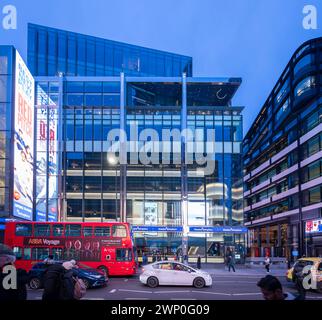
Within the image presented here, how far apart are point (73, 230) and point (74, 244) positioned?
35.8 inches

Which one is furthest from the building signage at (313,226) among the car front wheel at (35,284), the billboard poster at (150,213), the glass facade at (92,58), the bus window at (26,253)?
the car front wheel at (35,284)

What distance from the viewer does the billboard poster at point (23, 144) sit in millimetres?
32875

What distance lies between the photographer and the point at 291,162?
6581cm

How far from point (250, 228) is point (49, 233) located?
76769 mm

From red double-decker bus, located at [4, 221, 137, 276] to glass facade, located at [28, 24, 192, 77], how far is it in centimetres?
2936

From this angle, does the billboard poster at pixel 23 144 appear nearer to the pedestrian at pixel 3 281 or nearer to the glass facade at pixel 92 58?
the glass facade at pixel 92 58

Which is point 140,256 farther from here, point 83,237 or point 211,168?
point 83,237

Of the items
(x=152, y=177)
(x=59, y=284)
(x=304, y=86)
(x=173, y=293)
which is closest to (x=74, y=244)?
(x=173, y=293)

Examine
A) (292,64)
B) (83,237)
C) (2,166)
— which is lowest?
(83,237)

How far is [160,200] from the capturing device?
49.8 m

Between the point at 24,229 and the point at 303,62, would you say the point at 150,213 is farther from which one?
the point at 303,62

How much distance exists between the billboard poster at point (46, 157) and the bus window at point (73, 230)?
39.0ft
